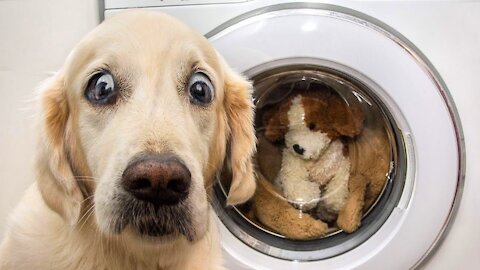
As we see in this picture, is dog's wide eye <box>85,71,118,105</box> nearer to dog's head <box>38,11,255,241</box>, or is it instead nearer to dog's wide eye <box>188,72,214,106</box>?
dog's head <box>38,11,255,241</box>

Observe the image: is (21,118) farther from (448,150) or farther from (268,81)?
(448,150)

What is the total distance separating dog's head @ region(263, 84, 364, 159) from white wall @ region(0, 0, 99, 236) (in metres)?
0.43

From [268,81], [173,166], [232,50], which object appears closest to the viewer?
[173,166]

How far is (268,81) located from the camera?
126 cm

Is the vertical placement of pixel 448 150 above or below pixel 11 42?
below

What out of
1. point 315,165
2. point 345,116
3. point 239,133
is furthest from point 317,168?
point 239,133

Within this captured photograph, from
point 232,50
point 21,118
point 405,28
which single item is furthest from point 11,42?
point 405,28

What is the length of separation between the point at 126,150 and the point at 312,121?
0.64 m

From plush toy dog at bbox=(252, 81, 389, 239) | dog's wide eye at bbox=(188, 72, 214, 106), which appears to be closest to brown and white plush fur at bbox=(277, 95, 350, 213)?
plush toy dog at bbox=(252, 81, 389, 239)

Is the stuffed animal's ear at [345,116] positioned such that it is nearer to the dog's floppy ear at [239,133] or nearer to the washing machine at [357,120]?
the washing machine at [357,120]

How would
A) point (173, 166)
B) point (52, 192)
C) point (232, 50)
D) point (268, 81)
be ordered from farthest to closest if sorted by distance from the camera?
point (268, 81)
point (232, 50)
point (52, 192)
point (173, 166)

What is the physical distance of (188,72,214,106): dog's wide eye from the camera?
0.88 m

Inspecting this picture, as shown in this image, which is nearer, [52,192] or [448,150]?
[52,192]

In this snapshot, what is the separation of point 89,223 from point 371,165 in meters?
0.64
